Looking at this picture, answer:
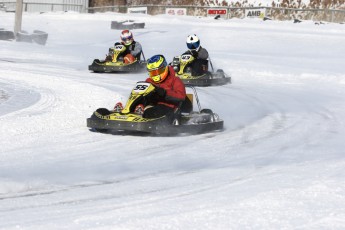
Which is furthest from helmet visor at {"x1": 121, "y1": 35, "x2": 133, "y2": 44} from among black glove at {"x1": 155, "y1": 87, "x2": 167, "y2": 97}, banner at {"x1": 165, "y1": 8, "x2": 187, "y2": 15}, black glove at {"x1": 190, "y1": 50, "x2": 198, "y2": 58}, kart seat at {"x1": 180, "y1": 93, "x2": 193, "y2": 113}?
banner at {"x1": 165, "y1": 8, "x2": 187, "y2": 15}

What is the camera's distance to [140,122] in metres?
9.95

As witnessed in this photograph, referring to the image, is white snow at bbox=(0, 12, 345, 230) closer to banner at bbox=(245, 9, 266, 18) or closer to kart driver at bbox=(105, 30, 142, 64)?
kart driver at bbox=(105, 30, 142, 64)

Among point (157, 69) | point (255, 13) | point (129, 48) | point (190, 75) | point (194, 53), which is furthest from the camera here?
point (255, 13)

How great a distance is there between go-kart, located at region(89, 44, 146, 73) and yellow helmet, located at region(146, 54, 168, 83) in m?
9.16

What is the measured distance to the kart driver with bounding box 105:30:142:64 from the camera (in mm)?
19672

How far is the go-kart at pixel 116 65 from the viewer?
19.6 metres

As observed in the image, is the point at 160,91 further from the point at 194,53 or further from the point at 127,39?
the point at 127,39

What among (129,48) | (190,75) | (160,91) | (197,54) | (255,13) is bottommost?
(190,75)

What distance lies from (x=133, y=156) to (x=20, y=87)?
7.49 metres

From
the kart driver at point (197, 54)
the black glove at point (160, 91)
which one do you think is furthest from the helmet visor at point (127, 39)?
the black glove at point (160, 91)

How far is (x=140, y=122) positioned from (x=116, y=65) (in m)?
9.77

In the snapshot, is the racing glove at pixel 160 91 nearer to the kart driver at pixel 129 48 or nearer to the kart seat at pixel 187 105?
the kart seat at pixel 187 105

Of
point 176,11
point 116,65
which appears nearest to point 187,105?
point 116,65

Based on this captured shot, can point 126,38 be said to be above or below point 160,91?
above
